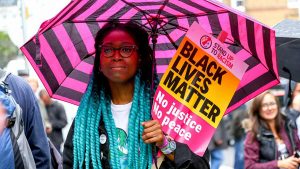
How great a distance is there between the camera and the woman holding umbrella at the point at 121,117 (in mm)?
3648

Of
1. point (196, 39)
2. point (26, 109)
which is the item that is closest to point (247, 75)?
point (196, 39)

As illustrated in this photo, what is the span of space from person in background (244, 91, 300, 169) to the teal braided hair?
9.87ft

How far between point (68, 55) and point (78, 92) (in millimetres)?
223

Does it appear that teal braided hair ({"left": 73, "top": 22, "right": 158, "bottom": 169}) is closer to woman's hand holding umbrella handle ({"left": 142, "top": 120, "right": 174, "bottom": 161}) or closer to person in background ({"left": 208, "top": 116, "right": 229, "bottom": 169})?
woman's hand holding umbrella handle ({"left": 142, "top": 120, "right": 174, "bottom": 161})

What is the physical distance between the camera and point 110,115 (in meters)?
3.73

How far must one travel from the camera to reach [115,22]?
3893 millimetres

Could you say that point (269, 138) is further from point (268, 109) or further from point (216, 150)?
point (216, 150)

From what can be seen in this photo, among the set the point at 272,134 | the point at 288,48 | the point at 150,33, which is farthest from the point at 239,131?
the point at 150,33

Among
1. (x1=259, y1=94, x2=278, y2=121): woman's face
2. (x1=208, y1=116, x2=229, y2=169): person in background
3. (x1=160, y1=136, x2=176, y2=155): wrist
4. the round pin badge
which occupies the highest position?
(x1=259, y1=94, x2=278, y2=121): woman's face

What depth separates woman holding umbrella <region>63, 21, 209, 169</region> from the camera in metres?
3.65

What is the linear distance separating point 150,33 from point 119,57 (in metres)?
0.47

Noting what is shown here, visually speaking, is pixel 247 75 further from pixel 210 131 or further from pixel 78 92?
pixel 78 92

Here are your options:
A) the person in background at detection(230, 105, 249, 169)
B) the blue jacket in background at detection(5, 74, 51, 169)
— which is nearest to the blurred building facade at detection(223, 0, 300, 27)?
the person in background at detection(230, 105, 249, 169)

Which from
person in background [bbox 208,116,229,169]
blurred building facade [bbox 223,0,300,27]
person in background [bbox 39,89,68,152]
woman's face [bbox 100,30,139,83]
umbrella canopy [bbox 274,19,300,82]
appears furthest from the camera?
blurred building facade [bbox 223,0,300,27]
